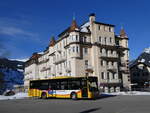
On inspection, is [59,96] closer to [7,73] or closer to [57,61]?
[57,61]

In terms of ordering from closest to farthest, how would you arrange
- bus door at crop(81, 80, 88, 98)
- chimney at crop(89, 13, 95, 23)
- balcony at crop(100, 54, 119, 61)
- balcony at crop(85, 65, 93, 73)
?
bus door at crop(81, 80, 88, 98), balcony at crop(85, 65, 93, 73), balcony at crop(100, 54, 119, 61), chimney at crop(89, 13, 95, 23)

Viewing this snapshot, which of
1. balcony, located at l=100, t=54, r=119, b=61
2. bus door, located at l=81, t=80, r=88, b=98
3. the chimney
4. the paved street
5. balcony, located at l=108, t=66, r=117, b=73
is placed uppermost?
the chimney

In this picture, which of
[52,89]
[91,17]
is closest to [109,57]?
[91,17]

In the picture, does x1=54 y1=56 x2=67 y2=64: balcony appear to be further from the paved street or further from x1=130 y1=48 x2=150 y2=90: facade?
the paved street

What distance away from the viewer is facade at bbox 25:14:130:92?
58312 mm

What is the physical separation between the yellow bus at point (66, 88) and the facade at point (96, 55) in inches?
794

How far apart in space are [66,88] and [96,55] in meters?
26.1

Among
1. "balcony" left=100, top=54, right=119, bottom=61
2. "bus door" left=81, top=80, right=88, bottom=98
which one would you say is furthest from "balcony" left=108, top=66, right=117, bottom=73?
"bus door" left=81, top=80, right=88, bottom=98

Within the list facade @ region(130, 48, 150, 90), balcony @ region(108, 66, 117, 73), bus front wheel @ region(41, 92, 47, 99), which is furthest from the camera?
facade @ region(130, 48, 150, 90)

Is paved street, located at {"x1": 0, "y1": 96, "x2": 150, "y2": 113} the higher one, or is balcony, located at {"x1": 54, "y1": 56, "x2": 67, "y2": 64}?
balcony, located at {"x1": 54, "y1": 56, "x2": 67, "y2": 64}

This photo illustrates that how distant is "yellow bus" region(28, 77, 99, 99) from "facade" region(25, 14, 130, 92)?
20.2 meters

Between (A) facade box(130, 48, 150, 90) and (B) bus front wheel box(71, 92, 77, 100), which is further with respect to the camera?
(A) facade box(130, 48, 150, 90)

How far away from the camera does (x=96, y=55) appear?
59594 mm

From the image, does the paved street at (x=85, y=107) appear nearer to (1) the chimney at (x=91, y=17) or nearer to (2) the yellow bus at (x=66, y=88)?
(2) the yellow bus at (x=66, y=88)
